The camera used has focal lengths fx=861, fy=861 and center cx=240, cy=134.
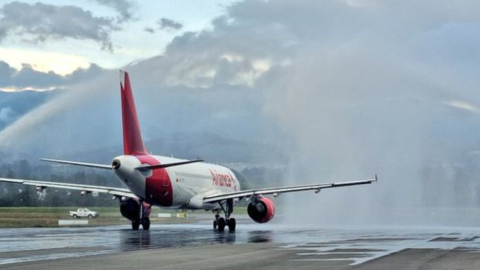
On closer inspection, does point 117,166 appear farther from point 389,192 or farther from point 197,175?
point 389,192

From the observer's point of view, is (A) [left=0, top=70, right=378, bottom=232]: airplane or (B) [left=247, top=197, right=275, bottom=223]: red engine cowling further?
(B) [left=247, top=197, right=275, bottom=223]: red engine cowling

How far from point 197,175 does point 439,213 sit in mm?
34841

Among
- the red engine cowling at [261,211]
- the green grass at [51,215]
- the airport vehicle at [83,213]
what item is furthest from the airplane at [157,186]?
the airport vehicle at [83,213]

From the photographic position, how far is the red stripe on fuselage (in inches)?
2402

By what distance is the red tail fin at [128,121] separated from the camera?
6156cm

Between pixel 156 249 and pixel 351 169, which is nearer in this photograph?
pixel 156 249

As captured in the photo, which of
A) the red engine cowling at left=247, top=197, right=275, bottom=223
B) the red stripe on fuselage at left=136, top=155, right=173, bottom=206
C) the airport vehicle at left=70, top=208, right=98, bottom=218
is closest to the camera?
the red stripe on fuselage at left=136, top=155, right=173, bottom=206

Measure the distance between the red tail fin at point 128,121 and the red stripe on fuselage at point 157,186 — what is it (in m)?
1.10

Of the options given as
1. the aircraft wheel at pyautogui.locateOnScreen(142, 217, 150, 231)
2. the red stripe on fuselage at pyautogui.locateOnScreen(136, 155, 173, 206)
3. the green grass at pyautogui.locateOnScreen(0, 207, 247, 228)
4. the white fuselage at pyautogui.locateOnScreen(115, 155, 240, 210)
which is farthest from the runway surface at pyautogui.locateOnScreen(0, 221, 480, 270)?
the green grass at pyautogui.locateOnScreen(0, 207, 247, 228)

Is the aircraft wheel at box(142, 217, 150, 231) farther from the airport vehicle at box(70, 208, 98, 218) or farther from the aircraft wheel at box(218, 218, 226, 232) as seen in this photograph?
the airport vehicle at box(70, 208, 98, 218)

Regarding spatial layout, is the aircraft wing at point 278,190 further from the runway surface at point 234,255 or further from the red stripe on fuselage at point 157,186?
the runway surface at point 234,255

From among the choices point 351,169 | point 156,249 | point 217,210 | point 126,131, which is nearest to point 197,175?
point 217,210

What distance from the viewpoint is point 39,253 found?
1380 inches

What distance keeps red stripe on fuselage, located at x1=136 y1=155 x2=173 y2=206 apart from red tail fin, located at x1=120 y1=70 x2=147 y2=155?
110 cm
